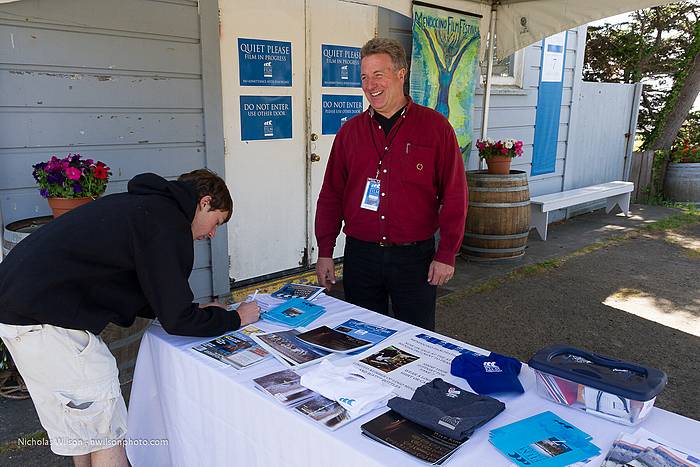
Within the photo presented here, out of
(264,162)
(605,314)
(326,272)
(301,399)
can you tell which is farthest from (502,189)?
(301,399)

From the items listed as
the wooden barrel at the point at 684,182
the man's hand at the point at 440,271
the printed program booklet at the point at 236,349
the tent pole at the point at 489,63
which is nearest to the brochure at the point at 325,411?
the printed program booklet at the point at 236,349

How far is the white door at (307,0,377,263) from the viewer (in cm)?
437

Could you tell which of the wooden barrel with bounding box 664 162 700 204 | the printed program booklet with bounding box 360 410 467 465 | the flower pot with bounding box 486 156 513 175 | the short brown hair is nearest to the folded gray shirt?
the printed program booklet with bounding box 360 410 467 465

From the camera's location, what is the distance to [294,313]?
2.02 metres

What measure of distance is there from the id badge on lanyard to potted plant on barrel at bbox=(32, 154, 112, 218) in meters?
1.35

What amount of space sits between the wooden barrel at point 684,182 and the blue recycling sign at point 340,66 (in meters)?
6.50

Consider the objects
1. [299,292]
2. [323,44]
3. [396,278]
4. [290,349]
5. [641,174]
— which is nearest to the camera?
[290,349]

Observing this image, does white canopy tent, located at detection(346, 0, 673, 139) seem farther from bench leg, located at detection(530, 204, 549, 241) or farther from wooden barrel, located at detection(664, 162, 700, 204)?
wooden barrel, located at detection(664, 162, 700, 204)

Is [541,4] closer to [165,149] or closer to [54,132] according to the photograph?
[165,149]

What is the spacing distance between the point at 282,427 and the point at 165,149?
104 inches

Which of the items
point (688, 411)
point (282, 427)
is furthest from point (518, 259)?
point (282, 427)

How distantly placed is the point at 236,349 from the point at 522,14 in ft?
14.5

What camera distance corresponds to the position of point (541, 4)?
469 centimetres

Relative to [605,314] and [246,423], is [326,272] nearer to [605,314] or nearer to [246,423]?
[246,423]
